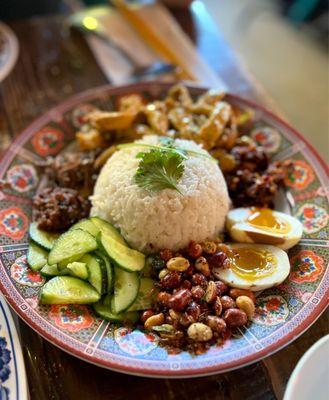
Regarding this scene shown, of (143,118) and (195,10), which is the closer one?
(143,118)

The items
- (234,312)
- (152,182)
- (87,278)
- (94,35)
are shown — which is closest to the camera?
(234,312)

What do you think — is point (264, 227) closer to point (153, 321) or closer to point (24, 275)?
point (153, 321)

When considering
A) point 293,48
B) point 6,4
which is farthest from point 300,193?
point 6,4

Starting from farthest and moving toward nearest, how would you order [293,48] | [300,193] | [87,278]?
1. [293,48]
2. [300,193]
3. [87,278]

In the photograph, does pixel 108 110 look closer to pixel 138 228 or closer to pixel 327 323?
pixel 138 228

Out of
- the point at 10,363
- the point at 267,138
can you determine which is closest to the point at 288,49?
the point at 267,138

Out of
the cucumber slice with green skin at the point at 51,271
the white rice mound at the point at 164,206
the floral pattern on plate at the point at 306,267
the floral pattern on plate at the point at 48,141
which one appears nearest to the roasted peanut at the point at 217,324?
the floral pattern on plate at the point at 306,267
